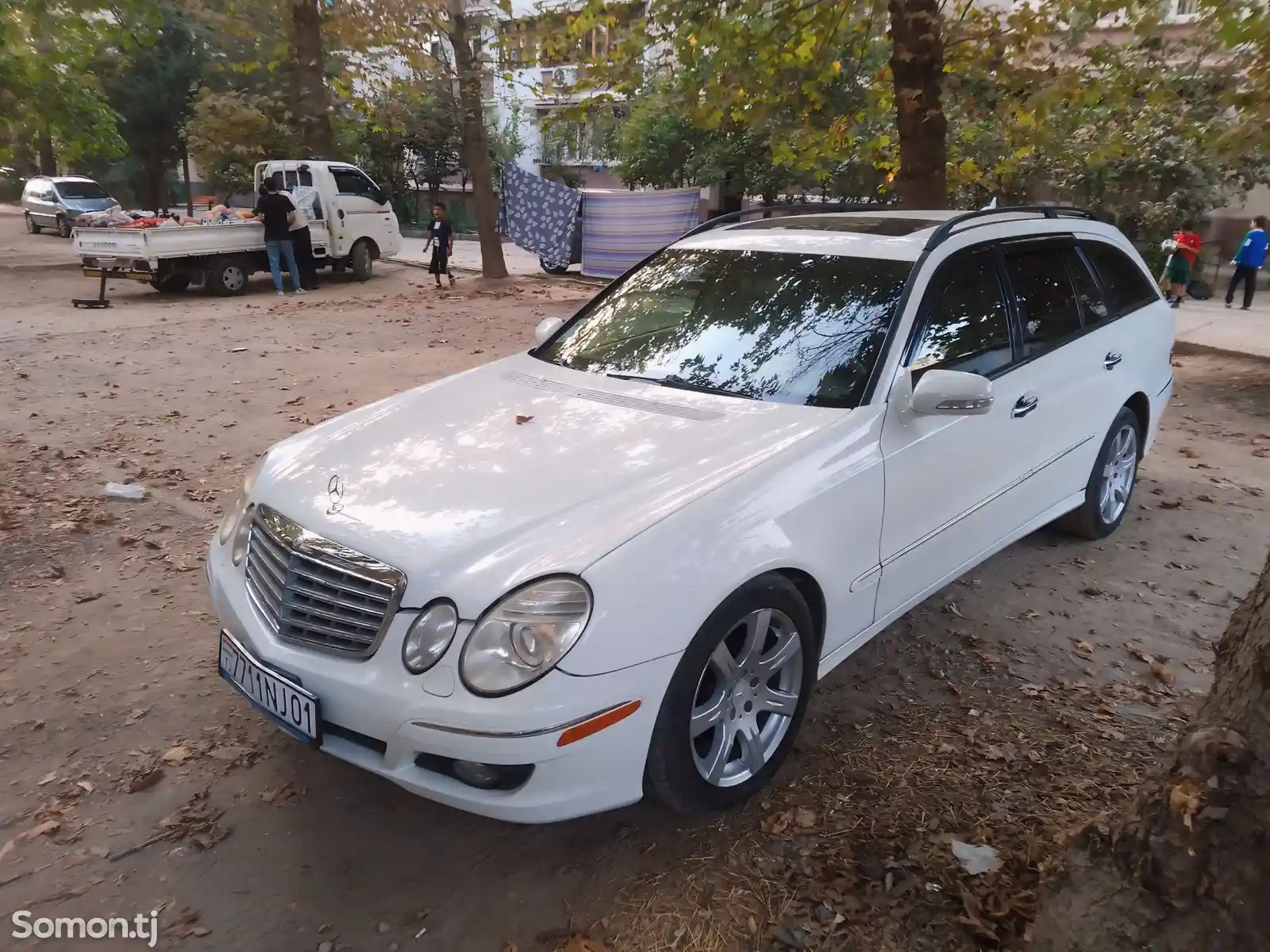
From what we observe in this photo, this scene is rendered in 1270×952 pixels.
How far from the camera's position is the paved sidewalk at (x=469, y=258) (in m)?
20.9

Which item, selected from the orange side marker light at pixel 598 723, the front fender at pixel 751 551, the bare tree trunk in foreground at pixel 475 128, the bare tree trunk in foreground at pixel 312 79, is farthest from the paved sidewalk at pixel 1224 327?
the bare tree trunk in foreground at pixel 312 79

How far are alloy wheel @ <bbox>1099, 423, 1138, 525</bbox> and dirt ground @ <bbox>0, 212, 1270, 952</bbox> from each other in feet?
0.66

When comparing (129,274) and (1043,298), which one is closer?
(1043,298)

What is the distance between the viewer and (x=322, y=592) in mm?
2654

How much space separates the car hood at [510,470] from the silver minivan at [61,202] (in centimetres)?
2700

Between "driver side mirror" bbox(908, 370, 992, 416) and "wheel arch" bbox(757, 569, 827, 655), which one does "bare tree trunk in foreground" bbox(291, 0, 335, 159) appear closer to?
"driver side mirror" bbox(908, 370, 992, 416)

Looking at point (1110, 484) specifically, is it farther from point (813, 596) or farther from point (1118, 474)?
point (813, 596)

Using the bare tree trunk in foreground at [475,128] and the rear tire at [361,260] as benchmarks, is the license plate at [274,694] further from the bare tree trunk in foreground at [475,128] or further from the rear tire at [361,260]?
the rear tire at [361,260]

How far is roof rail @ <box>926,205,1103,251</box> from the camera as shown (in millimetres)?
3715

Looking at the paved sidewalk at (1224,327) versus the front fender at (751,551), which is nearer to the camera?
the front fender at (751,551)

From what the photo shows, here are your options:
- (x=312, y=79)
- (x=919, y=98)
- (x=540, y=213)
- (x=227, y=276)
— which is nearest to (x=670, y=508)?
(x=919, y=98)

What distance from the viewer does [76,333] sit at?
1130 centimetres

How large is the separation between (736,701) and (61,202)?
29720mm

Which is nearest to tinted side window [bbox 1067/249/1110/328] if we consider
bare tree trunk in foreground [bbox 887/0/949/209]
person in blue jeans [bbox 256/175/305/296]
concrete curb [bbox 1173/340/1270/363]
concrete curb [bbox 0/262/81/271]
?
bare tree trunk in foreground [bbox 887/0/949/209]
